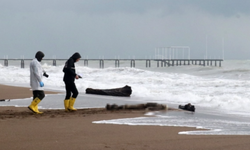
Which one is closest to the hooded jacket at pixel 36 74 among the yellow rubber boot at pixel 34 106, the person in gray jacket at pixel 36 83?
the person in gray jacket at pixel 36 83

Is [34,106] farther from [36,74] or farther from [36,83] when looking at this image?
[36,74]

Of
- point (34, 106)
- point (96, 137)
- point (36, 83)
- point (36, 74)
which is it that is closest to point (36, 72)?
point (36, 74)

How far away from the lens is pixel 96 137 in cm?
488

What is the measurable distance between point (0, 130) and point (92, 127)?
127cm

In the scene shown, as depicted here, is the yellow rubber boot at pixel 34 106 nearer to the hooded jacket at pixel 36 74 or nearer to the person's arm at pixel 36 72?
the hooded jacket at pixel 36 74

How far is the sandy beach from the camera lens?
171 inches

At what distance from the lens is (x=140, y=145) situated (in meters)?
4.42

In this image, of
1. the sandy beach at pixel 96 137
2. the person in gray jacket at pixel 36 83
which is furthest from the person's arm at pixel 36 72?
the sandy beach at pixel 96 137

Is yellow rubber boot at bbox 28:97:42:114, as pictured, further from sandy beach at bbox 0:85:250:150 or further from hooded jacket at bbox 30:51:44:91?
sandy beach at bbox 0:85:250:150

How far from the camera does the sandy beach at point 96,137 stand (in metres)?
4.34

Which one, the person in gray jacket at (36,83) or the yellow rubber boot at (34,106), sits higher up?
the person in gray jacket at (36,83)

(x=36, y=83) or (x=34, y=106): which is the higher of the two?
(x=36, y=83)

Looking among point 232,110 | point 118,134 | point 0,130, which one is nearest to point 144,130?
point 118,134

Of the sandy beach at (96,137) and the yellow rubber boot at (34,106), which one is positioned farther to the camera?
the yellow rubber boot at (34,106)
